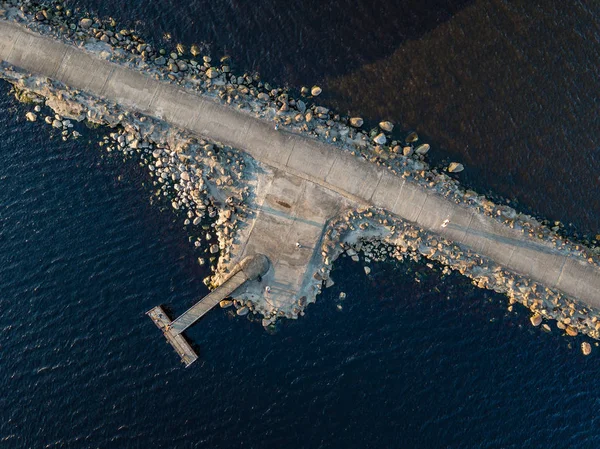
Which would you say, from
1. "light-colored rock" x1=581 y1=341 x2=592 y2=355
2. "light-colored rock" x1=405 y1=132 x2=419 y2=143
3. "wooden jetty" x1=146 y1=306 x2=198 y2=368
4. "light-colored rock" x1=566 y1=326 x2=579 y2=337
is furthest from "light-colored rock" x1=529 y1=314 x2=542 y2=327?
"wooden jetty" x1=146 y1=306 x2=198 y2=368

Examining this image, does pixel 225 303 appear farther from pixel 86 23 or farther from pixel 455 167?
pixel 86 23

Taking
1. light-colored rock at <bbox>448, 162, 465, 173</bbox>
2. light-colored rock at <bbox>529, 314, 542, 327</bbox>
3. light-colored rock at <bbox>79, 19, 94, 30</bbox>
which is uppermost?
light-colored rock at <bbox>448, 162, 465, 173</bbox>

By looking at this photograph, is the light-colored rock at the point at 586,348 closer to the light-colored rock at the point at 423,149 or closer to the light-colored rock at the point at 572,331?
Answer: the light-colored rock at the point at 572,331

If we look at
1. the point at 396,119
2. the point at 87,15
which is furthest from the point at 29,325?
the point at 396,119


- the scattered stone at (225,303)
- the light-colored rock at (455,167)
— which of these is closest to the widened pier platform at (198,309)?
the scattered stone at (225,303)

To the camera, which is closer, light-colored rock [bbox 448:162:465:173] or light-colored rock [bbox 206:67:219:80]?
light-colored rock [bbox 448:162:465:173]

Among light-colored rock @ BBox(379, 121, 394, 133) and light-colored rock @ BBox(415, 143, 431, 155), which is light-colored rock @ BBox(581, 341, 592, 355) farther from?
light-colored rock @ BBox(379, 121, 394, 133)

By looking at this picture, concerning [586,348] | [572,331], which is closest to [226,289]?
[572,331]
